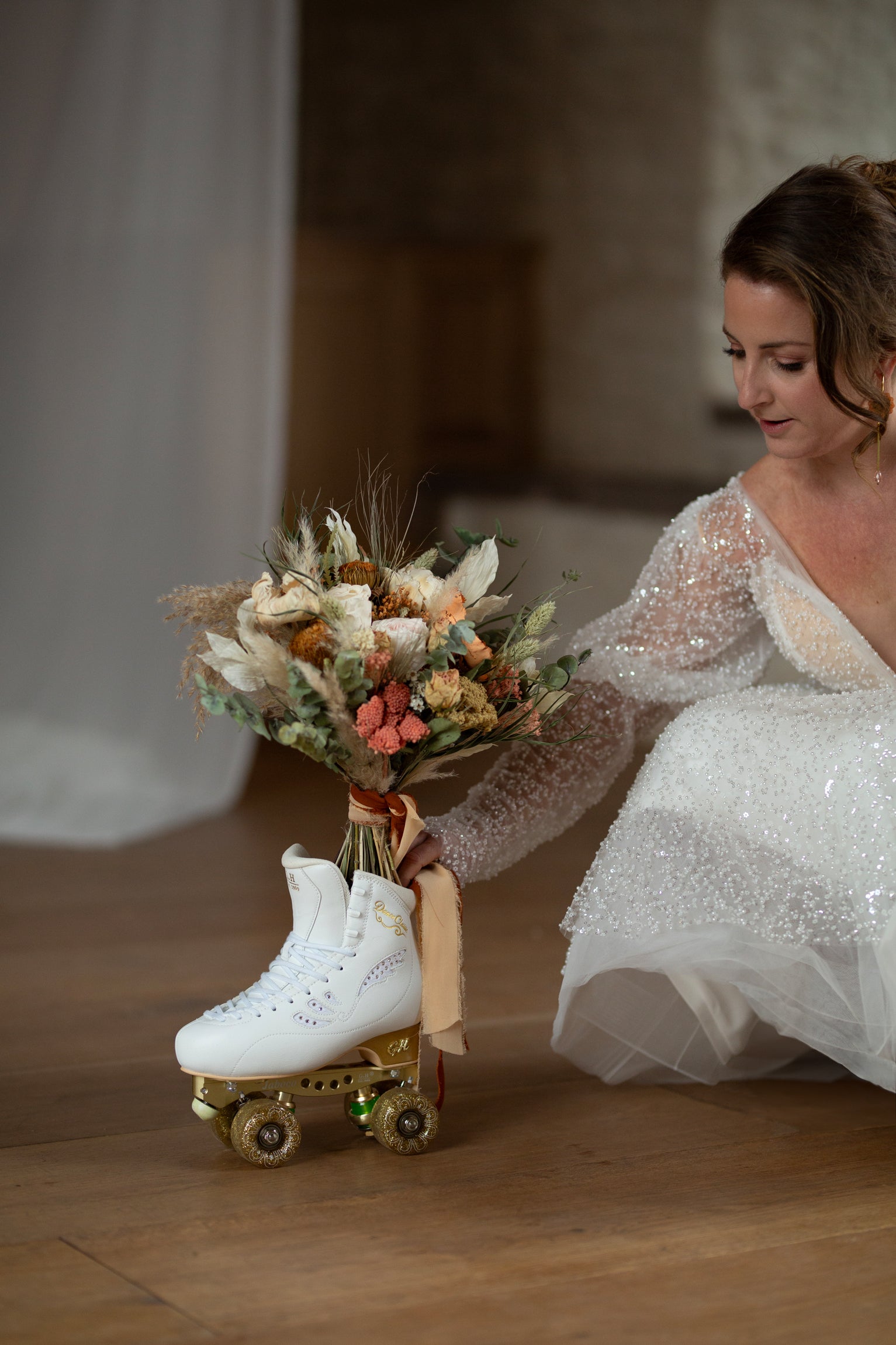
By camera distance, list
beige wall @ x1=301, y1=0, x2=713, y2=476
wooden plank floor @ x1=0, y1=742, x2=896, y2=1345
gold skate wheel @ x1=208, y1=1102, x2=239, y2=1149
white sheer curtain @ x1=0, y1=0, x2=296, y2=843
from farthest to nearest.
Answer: beige wall @ x1=301, y1=0, x2=713, y2=476 → white sheer curtain @ x1=0, y1=0, x2=296, y2=843 → gold skate wheel @ x1=208, y1=1102, x2=239, y2=1149 → wooden plank floor @ x1=0, y1=742, x2=896, y2=1345

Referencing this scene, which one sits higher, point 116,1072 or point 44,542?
point 44,542

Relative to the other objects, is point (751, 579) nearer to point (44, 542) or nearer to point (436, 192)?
point (44, 542)

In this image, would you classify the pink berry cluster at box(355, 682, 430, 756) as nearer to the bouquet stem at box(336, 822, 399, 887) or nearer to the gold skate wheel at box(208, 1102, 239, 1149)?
the bouquet stem at box(336, 822, 399, 887)

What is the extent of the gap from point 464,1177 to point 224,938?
1086mm

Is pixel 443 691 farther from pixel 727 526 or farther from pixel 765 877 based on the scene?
pixel 727 526

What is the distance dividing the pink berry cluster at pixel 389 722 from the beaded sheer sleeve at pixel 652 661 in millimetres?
334

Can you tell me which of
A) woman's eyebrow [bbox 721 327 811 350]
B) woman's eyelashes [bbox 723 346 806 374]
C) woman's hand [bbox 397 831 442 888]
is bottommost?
woman's hand [bbox 397 831 442 888]

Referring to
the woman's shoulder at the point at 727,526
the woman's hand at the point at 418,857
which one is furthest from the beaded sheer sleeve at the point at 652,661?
the woman's hand at the point at 418,857

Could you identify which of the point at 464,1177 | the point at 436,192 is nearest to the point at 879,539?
the point at 464,1177

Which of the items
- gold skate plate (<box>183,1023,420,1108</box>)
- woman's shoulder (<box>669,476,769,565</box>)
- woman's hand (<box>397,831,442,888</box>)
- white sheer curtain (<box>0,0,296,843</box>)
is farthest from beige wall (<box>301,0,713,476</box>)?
gold skate plate (<box>183,1023,420,1108</box>)

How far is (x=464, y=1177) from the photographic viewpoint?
1571mm

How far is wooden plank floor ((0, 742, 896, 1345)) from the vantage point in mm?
1257

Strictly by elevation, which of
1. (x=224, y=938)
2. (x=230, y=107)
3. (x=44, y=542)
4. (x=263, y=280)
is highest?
(x=230, y=107)

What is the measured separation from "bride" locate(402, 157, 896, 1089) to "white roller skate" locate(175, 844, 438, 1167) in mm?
115
